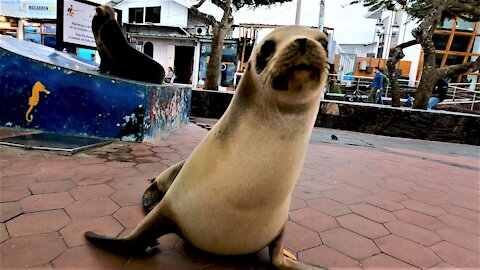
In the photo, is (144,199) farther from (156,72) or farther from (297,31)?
(156,72)

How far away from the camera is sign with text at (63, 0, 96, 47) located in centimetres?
595

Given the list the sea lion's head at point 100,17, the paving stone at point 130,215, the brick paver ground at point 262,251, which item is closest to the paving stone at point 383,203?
the brick paver ground at point 262,251

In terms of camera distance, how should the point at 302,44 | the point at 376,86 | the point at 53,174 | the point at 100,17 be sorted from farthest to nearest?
the point at 376,86 → the point at 100,17 → the point at 53,174 → the point at 302,44

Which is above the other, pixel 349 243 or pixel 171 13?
pixel 171 13

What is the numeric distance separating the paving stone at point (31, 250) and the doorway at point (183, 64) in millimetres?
20424

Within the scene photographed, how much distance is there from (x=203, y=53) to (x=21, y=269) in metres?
19.3

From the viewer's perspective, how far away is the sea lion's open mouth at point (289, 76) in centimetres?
102

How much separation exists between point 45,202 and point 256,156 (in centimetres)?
155

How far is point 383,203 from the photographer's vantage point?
2.64 meters

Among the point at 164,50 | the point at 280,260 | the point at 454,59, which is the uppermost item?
the point at 454,59

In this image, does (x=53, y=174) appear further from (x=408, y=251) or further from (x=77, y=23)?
(x=77, y=23)

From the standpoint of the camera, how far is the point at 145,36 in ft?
67.1

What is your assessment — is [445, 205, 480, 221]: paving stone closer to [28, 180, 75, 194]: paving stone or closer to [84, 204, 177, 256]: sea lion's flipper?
[84, 204, 177, 256]: sea lion's flipper

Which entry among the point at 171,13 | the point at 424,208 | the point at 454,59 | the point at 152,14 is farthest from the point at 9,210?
the point at 454,59
